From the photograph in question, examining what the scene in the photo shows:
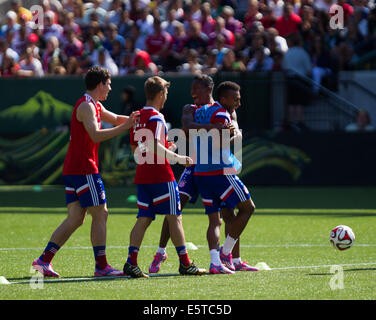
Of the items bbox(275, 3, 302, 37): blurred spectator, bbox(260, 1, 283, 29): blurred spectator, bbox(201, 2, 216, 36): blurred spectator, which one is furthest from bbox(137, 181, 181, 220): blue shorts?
bbox(201, 2, 216, 36): blurred spectator

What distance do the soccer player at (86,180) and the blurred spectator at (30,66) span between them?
13638 mm

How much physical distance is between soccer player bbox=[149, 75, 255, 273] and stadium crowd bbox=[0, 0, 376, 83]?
429 inches

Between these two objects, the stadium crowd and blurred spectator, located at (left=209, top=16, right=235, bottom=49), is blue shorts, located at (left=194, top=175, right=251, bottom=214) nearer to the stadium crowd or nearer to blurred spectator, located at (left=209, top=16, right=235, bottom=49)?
the stadium crowd

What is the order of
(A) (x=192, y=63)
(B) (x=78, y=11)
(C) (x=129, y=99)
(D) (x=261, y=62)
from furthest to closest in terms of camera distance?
(B) (x=78, y=11) → (A) (x=192, y=63) → (D) (x=261, y=62) → (C) (x=129, y=99)

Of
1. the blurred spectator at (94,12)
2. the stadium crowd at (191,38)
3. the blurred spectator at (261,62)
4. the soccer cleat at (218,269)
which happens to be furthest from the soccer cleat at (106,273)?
the blurred spectator at (94,12)

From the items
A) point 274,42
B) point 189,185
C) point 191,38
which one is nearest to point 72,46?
point 191,38

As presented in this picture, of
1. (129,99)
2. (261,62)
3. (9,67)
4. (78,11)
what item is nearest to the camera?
(129,99)

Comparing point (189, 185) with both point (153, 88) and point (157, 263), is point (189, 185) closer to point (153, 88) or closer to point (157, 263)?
point (157, 263)

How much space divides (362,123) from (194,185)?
11.2 meters

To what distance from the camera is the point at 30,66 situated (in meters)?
22.4

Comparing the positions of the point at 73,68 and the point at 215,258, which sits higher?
the point at 73,68

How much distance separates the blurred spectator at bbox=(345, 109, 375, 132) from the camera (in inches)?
790

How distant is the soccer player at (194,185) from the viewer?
9.12 m
